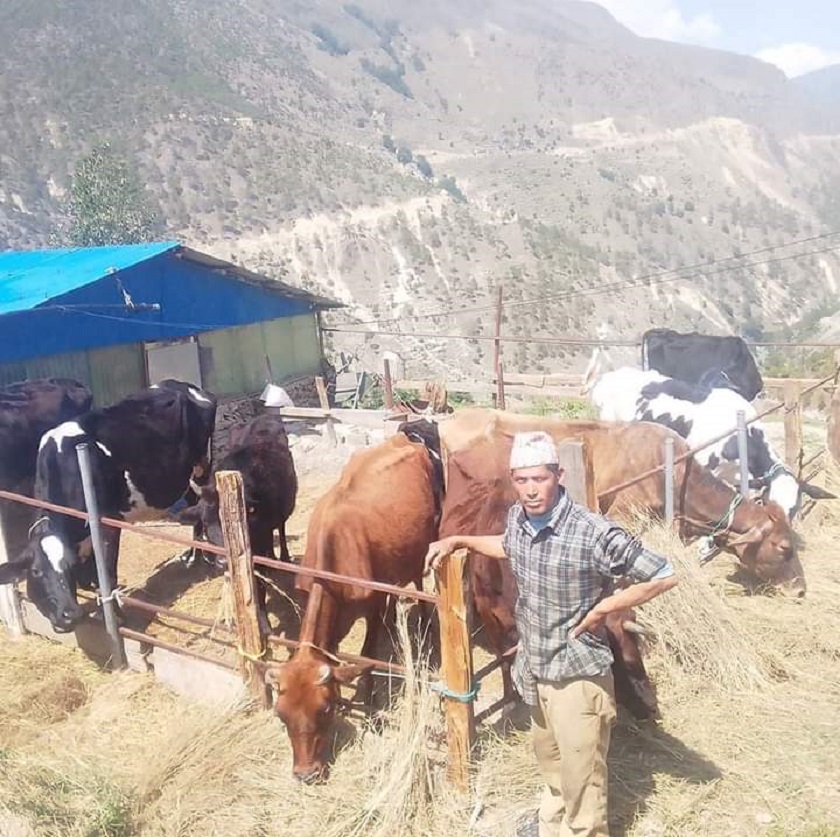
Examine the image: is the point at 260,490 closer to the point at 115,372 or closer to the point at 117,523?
the point at 117,523

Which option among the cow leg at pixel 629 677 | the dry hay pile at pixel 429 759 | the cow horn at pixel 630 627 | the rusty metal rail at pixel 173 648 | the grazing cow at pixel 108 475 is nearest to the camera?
the dry hay pile at pixel 429 759

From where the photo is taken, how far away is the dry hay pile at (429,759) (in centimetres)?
395

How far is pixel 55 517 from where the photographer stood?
21.5 feet

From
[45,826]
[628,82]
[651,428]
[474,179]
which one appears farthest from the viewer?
[628,82]

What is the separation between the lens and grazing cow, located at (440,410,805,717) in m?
4.99

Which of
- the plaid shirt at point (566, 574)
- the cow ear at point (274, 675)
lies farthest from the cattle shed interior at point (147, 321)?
the plaid shirt at point (566, 574)

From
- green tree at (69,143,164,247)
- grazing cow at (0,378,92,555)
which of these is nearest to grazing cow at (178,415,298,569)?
grazing cow at (0,378,92,555)

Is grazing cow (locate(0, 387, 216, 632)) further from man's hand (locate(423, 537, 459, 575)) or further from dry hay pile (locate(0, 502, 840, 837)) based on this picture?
man's hand (locate(423, 537, 459, 575))

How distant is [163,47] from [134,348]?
61125mm

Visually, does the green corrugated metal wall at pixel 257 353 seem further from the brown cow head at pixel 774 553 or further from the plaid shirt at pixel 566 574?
the plaid shirt at pixel 566 574

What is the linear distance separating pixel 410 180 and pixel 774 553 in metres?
51.8

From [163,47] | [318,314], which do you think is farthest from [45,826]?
[163,47]

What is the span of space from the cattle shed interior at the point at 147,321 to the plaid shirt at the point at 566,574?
33.6ft

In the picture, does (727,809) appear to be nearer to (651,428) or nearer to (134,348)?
(651,428)
